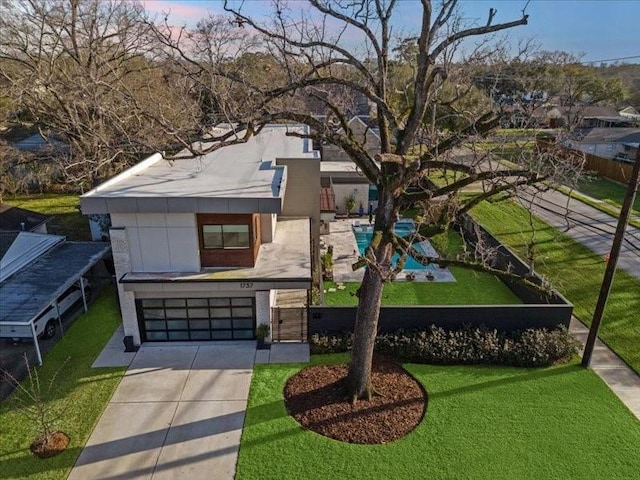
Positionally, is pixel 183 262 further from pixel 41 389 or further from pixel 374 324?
pixel 374 324

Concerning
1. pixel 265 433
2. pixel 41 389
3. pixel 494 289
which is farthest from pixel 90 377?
pixel 494 289

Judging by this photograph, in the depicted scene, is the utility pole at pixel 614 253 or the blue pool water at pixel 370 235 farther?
the blue pool water at pixel 370 235

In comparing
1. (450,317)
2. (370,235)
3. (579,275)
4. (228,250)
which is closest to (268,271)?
(228,250)

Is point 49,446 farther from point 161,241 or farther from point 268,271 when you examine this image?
point 268,271

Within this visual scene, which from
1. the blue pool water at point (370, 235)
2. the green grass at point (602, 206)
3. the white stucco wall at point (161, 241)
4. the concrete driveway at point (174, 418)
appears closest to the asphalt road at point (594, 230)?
the green grass at point (602, 206)

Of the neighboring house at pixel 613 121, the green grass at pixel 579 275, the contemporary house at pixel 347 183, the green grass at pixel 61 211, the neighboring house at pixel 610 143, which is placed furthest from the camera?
the neighboring house at pixel 613 121

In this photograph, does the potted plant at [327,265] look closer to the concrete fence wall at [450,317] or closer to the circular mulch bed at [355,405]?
the concrete fence wall at [450,317]
